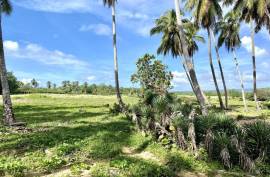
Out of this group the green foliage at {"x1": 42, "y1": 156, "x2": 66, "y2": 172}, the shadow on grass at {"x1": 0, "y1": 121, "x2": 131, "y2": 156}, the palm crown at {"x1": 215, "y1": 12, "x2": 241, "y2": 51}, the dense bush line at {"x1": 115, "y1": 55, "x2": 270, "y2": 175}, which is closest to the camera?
the green foliage at {"x1": 42, "y1": 156, "x2": 66, "y2": 172}

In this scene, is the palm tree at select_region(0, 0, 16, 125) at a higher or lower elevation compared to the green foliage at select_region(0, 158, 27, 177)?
higher

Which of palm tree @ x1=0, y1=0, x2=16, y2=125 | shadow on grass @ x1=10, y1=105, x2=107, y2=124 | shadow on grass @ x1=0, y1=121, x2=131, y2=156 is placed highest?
palm tree @ x1=0, y1=0, x2=16, y2=125

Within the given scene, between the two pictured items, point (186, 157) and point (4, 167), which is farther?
point (186, 157)

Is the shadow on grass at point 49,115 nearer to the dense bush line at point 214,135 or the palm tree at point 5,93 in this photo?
the palm tree at point 5,93

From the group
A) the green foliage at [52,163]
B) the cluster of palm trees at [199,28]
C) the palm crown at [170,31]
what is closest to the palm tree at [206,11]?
the cluster of palm trees at [199,28]

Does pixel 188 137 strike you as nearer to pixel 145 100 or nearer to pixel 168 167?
pixel 168 167

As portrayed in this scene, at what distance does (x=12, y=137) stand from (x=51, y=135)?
5.70 feet

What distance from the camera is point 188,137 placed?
14.7m

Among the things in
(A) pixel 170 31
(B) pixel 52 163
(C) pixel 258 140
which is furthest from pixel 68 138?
(A) pixel 170 31

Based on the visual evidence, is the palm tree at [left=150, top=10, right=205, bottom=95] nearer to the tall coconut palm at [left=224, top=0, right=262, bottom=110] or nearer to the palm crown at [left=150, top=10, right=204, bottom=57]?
the palm crown at [left=150, top=10, right=204, bottom=57]

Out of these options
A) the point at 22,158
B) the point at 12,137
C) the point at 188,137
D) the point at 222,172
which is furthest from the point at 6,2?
the point at 222,172

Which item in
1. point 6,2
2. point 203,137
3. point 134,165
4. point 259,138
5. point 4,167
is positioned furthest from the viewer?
point 6,2

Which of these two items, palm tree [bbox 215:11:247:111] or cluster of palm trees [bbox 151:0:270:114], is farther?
palm tree [bbox 215:11:247:111]

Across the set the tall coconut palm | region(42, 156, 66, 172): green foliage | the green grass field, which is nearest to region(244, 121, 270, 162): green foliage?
the green grass field
